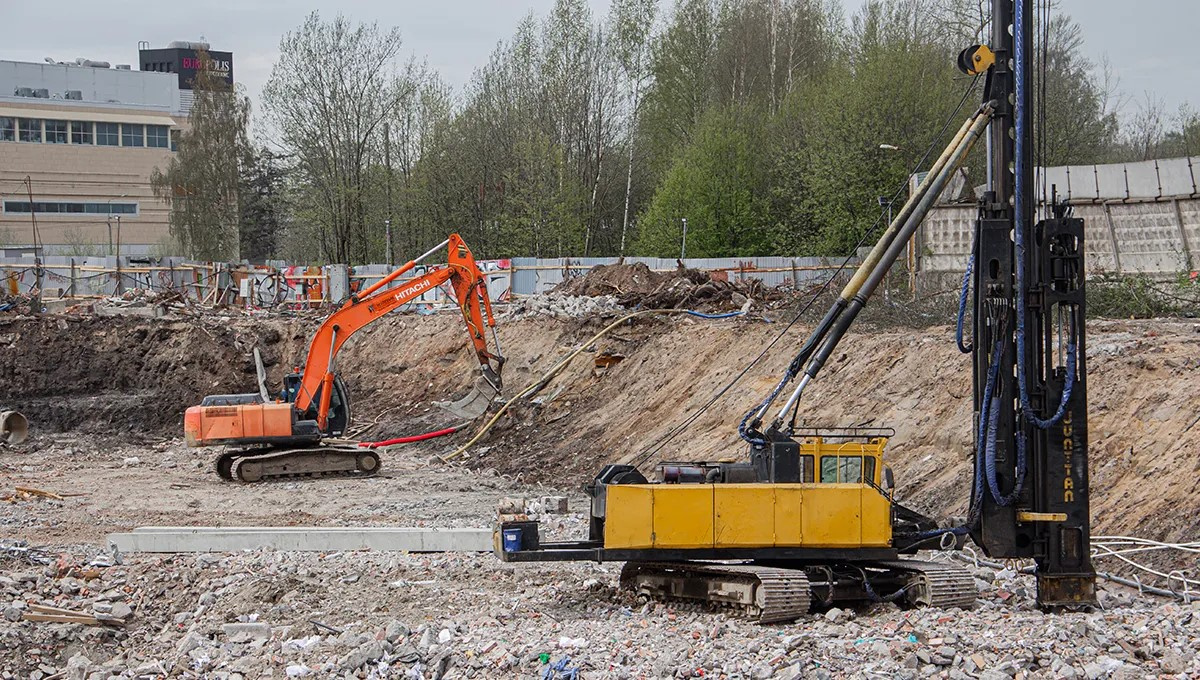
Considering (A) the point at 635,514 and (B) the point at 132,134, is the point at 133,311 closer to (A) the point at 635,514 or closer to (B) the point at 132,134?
(A) the point at 635,514

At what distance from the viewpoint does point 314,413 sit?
829 inches

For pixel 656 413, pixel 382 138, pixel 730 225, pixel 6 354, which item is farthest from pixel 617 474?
pixel 382 138

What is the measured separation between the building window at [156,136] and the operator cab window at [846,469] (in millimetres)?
77113

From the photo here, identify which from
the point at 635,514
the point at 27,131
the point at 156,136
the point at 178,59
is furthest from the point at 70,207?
the point at 635,514

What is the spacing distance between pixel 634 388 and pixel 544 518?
23.1ft

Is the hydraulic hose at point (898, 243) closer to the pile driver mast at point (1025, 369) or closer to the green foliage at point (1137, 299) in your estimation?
the pile driver mast at point (1025, 369)

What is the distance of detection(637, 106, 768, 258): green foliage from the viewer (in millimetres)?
48156

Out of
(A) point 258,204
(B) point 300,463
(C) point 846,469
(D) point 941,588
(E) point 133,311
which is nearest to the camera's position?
(D) point 941,588

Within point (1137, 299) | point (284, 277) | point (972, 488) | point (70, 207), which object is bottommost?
point (972, 488)

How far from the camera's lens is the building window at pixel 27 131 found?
252 ft

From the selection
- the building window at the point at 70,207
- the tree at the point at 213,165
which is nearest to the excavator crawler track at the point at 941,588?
the tree at the point at 213,165

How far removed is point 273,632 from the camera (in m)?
10.0

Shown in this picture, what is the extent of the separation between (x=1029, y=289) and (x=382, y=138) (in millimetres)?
49713

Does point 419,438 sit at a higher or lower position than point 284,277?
lower
